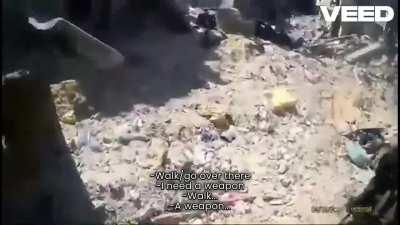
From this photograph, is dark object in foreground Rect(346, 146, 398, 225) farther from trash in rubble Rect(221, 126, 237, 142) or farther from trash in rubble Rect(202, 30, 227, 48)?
trash in rubble Rect(202, 30, 227, 48)

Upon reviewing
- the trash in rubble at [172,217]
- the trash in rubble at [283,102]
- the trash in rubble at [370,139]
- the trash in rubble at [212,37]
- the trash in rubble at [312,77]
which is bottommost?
the trash in rubble at [172,217]

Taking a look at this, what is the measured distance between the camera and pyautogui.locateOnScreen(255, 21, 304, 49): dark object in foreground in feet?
4.72

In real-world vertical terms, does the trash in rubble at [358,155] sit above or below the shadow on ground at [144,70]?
below

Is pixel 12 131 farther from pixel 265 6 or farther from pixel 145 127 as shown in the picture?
pixel 265 6

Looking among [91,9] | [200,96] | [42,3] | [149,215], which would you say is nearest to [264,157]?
[200,96]

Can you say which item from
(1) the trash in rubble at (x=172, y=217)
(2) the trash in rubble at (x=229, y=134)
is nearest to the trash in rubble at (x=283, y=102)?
(2) the trash in rubble at (x=229, y=134)

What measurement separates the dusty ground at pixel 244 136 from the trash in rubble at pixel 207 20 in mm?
60

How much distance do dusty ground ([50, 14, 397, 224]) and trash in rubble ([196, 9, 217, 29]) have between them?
60mm

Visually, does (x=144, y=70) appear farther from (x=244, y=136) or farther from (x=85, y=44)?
(x=244, y=136)

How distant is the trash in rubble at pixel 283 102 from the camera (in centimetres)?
144

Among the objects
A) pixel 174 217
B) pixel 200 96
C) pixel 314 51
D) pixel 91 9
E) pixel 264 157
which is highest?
pixel 91 9

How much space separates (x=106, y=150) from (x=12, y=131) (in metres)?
0.26

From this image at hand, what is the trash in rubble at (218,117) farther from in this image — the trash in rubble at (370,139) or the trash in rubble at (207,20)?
the trash in rubble at (370,139)

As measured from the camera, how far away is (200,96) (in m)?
1.45
